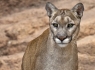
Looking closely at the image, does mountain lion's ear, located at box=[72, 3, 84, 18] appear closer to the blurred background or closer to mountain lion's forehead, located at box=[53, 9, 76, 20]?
mountain lion's forehead, located at box=[53, 9, 76, 20]

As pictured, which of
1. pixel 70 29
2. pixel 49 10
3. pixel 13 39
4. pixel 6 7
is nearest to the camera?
pixel 70 29

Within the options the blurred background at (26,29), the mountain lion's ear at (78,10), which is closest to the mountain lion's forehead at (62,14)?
the mountain lion's ear at (78,10)

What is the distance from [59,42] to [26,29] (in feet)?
11.3

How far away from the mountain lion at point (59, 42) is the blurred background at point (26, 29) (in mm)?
1977

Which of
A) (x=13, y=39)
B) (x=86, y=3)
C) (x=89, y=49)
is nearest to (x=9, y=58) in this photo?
(x=13, y=39)

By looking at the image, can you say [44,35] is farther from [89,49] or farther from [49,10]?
[89,49]

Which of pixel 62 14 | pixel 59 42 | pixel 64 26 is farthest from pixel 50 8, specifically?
pixel 59 42

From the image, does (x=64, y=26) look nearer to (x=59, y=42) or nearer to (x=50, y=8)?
(x=59, y=42)

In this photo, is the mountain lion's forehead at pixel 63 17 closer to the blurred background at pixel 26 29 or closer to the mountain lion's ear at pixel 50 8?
the mountain lion's ear at pixel 50 8

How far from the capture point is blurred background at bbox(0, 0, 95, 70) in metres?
7.38

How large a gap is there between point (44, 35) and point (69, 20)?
84cm

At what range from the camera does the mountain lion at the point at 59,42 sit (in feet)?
16.1

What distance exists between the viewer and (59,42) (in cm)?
488

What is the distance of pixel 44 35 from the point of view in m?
5.69
